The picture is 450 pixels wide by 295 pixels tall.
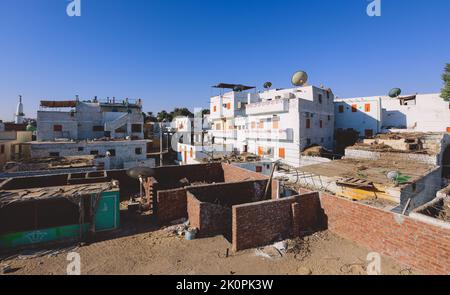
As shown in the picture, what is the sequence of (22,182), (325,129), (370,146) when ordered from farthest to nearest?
(325,129) < (370,146) < (22,182)

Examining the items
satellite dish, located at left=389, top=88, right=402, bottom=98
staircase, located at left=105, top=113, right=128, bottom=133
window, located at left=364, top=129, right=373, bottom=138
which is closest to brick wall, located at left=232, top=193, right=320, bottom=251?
window, located at left=364, top=129, right=373, bottom=138

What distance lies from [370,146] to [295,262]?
21193mm

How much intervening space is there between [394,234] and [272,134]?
24.1 m

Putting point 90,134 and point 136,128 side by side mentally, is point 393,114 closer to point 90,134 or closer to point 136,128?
point 136,128

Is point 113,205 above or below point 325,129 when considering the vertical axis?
below

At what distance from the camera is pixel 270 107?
31.2 meters

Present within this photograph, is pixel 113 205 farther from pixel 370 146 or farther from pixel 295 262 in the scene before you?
pixel 370 146

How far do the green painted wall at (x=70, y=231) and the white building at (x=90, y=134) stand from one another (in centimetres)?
1841

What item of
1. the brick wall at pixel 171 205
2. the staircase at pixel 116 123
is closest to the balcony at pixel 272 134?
the staircase at pixel 116 123

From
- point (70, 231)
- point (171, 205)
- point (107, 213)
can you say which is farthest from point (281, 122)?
point (70, 231)

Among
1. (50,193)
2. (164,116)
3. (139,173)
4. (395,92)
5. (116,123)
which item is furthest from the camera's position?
(164,116)

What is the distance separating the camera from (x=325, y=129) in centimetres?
3334

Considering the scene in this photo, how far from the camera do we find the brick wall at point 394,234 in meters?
6.93
